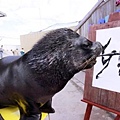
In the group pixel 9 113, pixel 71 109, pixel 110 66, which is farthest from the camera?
pixel 71 109

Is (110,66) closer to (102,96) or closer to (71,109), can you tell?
(102,96)

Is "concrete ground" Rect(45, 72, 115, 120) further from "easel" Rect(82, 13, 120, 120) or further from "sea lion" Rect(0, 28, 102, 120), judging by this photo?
"sea lion" Rect(0, 28, 102, 120)

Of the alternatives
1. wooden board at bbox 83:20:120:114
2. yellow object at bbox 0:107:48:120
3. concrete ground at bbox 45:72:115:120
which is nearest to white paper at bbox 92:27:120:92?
wooden board at bbox 83:20:120:114

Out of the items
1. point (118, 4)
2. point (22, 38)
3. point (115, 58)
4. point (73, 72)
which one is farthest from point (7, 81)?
point (22, 38)

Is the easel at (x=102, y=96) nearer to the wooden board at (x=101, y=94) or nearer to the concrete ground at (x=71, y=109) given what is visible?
the wooden board at (x=101, y=94)

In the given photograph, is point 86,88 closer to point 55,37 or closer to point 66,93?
point 55,37

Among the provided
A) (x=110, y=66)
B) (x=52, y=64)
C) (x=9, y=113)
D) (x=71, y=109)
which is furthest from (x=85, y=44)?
(x=71, y=109)

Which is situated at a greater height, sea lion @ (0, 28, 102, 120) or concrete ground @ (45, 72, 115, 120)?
sea lion @ (0, 28, 102, 120)

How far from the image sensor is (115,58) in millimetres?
995

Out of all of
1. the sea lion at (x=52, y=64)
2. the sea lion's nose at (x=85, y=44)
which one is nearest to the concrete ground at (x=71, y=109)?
the sea lion at (x=52, y=64)

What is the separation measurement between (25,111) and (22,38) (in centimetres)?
939

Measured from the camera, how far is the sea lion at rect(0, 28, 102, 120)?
0.39 metres

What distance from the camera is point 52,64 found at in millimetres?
388

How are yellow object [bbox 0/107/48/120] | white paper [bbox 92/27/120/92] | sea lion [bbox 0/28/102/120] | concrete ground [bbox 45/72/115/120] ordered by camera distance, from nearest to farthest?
sea lion [bbox 0/28/102/120] → yellow object [bbox 0/107/48/120] → white paper [bbox 92/27/120/92] → concrete ground [bbox 45/72/115/120]
